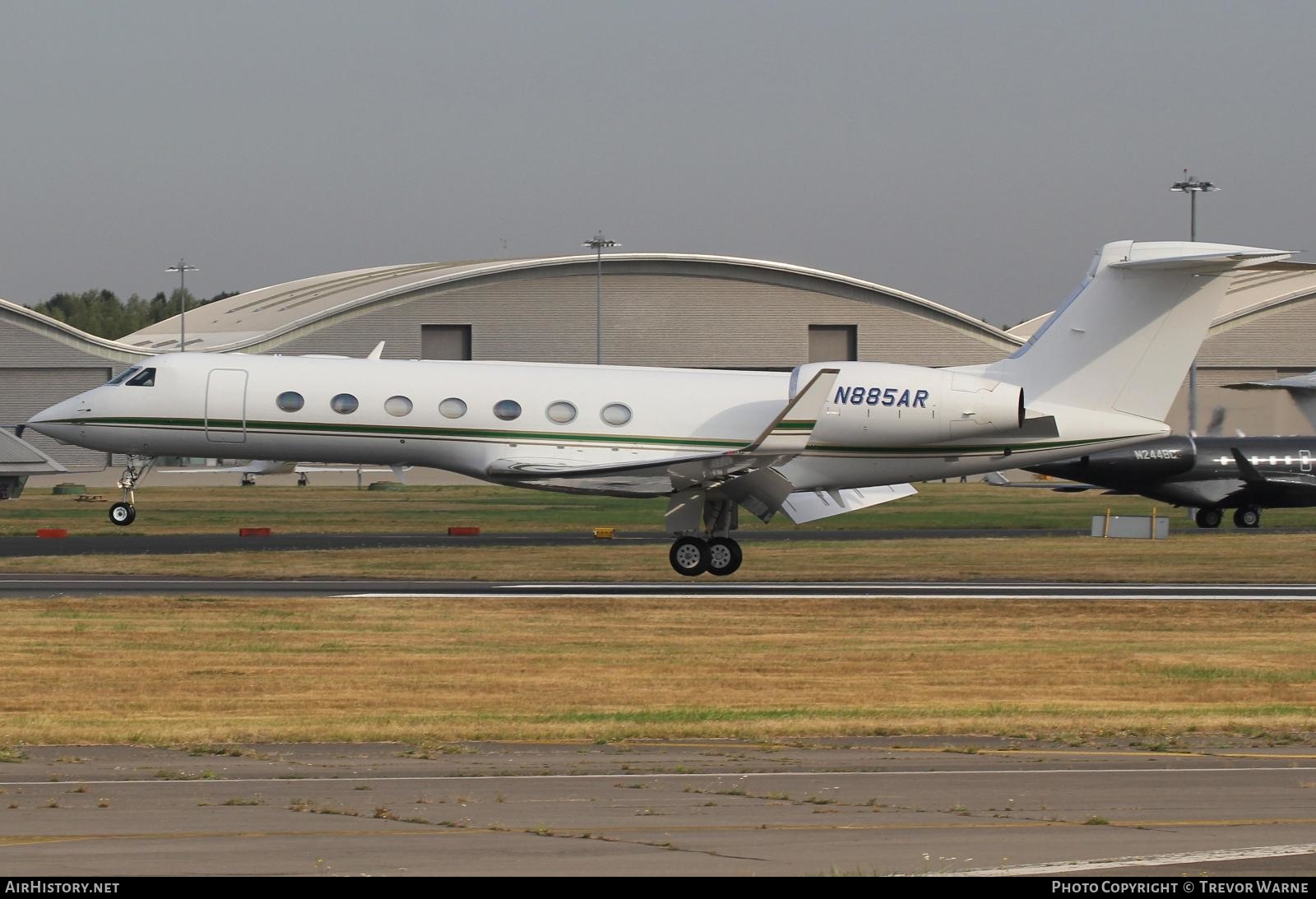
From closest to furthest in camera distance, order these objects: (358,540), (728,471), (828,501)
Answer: (728,471) → (828,501) → (358,540)

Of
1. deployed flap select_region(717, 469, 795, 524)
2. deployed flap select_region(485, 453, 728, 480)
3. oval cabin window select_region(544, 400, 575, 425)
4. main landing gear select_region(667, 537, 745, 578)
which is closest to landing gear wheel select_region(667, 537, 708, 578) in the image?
main landing gear select_region(667, 537, 745, 578)

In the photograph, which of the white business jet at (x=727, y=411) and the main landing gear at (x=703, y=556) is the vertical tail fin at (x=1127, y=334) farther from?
the main landing gear at (x=703, y=556)

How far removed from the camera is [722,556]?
25312 millimetres

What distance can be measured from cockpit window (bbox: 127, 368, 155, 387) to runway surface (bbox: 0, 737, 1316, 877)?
16.5 meters

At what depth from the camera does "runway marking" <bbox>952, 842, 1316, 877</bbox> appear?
7117 mm

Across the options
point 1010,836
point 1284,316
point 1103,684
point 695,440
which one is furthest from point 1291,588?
point 1284,316

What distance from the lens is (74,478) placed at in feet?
227

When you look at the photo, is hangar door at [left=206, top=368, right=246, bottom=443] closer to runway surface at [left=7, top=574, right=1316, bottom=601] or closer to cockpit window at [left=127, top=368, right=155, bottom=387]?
cockpit window at [left=127, top=368, right=155, bottom=387]

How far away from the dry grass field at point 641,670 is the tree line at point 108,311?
123 meters

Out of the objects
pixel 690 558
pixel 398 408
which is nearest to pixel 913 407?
pixel 690 558

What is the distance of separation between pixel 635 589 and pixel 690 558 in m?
1.60

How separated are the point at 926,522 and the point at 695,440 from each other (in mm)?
15542

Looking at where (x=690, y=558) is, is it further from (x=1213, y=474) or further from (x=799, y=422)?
(x=1213, y=474)
